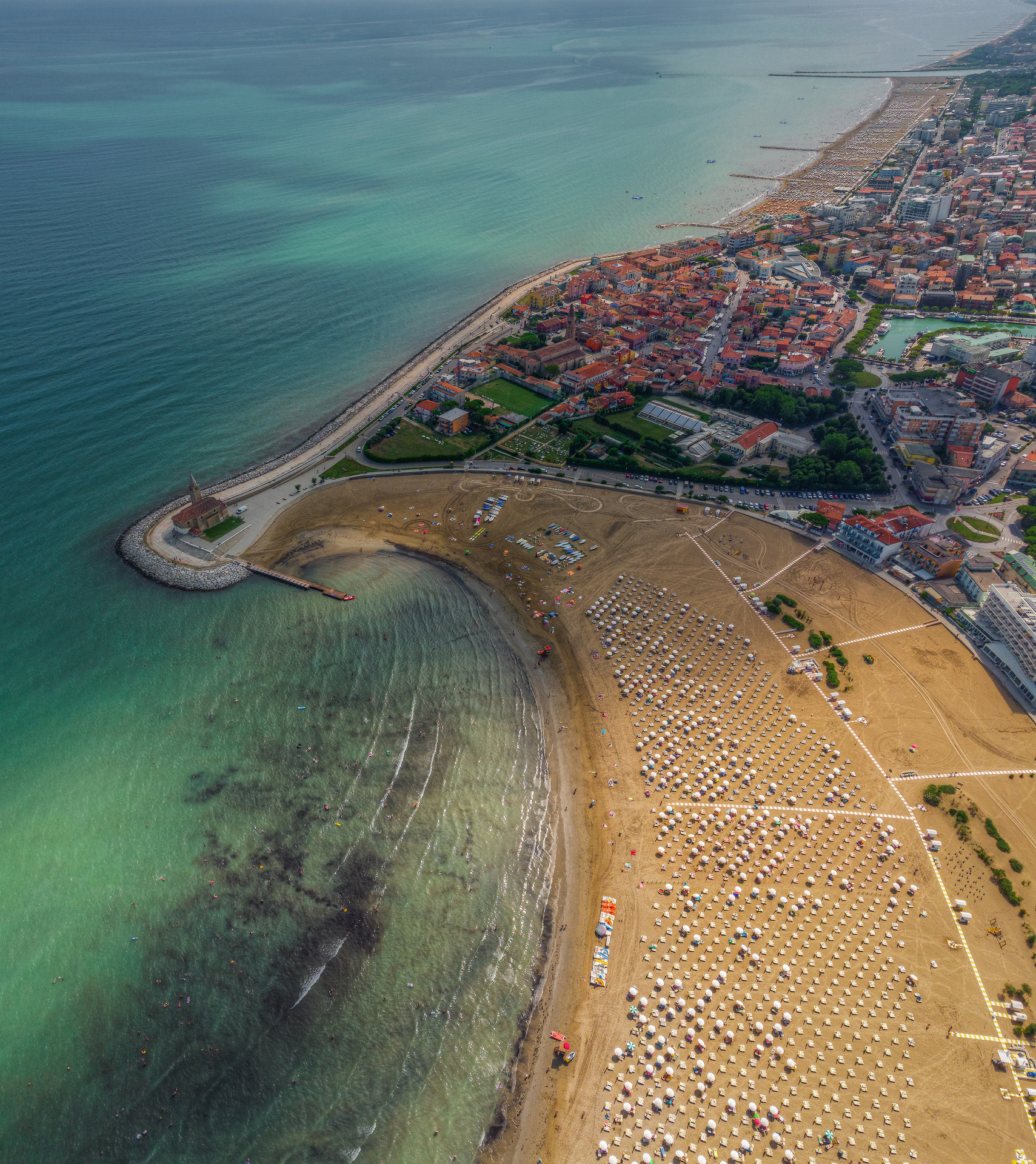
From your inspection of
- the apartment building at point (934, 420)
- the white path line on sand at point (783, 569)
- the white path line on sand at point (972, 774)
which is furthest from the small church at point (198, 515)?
the apartment building at point (934, 420)

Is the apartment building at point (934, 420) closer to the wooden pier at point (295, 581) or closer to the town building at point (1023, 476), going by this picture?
the town building at point (1023, 476)

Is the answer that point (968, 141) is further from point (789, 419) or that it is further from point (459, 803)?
point (459, 803)

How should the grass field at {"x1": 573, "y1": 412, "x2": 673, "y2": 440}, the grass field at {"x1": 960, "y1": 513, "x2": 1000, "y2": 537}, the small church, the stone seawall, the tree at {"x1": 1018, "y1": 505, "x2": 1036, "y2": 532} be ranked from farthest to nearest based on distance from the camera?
the grass field at {"x1": 573, "y1": 412, "x2": 673, "y2": 440}, the grass field at {"x1": 960, "y1": 513, "x2": 1000, "y2": 537}, the tree at {"x1": 1018, "y1": 505, "x2": 1036, "y2": 532}, the small church, the stone seawall

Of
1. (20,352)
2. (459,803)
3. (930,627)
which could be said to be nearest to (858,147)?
(930,627)

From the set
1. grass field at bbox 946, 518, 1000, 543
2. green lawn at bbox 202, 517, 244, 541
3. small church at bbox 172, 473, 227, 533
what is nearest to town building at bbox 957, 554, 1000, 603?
grass field at bbox 946, 518, 1000, 543

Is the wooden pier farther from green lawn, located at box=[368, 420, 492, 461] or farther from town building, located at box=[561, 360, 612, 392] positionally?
town building, located at box=[561, 360, 612, 392]

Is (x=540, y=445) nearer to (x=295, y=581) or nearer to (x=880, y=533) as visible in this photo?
(x=295, y=581)
